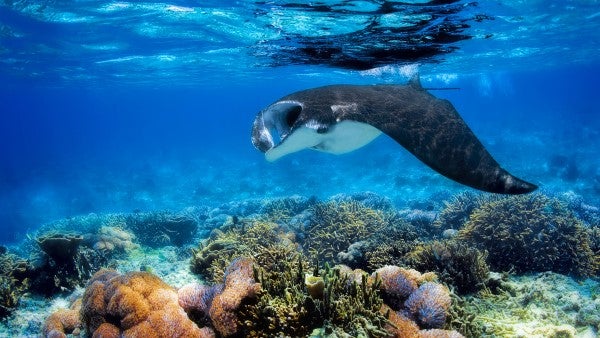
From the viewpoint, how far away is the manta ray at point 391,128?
11.8ft

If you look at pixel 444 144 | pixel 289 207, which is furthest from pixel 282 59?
pixel 444 144

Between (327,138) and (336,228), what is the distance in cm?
474

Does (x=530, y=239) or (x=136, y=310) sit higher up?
(x=136, y=310)

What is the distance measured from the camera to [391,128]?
400cm

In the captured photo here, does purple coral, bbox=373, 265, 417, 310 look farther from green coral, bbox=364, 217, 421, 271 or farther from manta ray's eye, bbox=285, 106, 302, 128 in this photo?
manta ray's eye, bbox=285, 106, 302, 128

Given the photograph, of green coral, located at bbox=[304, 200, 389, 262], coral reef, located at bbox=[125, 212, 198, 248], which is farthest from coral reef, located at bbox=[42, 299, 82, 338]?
coral reef, located at bbox=[125, 212, 198, 248]

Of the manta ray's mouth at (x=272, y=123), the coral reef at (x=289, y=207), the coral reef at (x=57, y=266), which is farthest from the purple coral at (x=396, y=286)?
the coral reef at (x=289, y=207)

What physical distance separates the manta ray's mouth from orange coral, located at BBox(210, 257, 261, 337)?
172 cm

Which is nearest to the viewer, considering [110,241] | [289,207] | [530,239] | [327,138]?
[327,138]

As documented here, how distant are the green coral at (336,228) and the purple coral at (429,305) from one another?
154 inches

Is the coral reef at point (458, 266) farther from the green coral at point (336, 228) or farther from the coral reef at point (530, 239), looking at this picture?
the green coral at point (336, 228)

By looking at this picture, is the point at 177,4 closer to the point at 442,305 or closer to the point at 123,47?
the point at 123,47

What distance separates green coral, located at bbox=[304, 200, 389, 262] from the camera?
8.67 meters

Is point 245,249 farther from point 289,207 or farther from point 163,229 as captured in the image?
point 163,229
